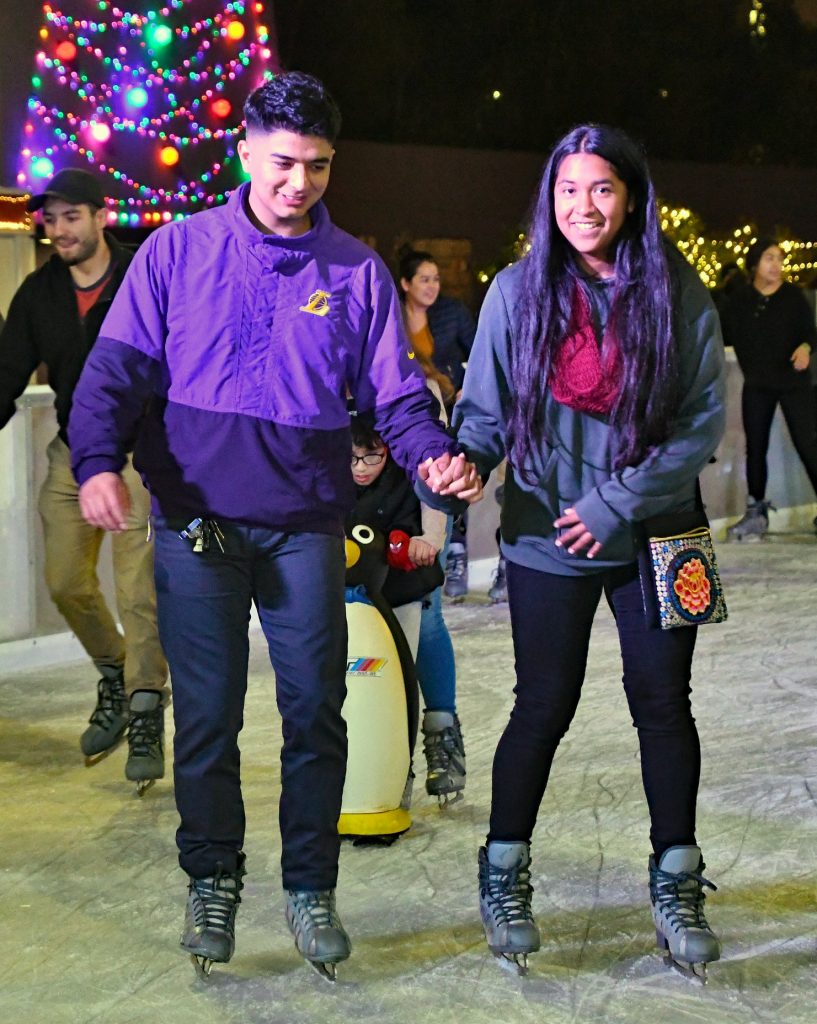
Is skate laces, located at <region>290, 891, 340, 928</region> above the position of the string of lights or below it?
below

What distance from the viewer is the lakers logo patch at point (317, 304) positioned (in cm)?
288

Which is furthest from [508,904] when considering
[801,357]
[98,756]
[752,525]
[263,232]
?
[801,357]

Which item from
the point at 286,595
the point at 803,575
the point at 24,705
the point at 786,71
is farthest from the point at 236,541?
the point at 786,71

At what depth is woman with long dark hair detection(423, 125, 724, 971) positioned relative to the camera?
2869 mm

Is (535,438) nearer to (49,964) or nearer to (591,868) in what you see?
(591,868)

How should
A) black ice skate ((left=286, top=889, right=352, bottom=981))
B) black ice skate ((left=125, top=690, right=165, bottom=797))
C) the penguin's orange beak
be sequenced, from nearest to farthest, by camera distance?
black ice skate ((left=286, top=889, right=352, bottom=981))
the penguin's orange beak
black ice skate ((left=125, top=690, right=165, bottom=797))

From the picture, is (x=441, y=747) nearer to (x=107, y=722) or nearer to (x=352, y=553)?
(x=352, y=553)

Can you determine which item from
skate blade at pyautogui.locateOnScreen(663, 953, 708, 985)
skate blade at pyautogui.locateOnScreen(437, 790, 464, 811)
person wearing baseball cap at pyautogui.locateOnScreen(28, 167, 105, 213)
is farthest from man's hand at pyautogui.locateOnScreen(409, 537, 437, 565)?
person wearing baseball cap at pyautogui.locateOnScreen(28, 167, 105, 213)

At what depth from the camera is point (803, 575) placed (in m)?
7.75

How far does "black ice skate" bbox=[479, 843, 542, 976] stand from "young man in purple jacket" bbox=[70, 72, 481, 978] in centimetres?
28

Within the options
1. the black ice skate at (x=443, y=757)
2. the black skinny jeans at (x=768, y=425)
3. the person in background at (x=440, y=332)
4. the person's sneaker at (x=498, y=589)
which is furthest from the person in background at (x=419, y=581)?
the black skinny jeans at (x=768, y=425)

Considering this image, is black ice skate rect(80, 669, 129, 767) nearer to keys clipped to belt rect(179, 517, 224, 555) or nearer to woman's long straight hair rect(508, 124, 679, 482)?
keys clipped to belt rect(179, 517, 224, 555)

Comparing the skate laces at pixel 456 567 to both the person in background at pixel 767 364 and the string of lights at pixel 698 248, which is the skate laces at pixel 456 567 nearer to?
the person in background at pixel 767 364

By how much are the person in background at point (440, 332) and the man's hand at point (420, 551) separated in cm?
234
